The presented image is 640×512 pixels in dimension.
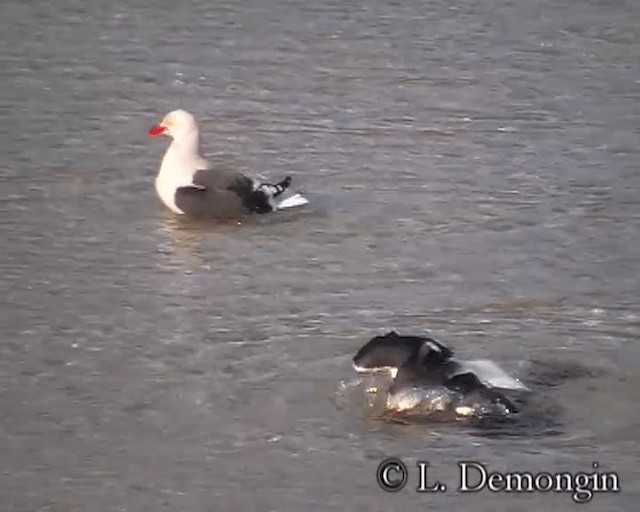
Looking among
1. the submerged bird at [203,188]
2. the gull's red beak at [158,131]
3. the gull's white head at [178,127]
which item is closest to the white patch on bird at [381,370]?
the submerged bird at [203,188]

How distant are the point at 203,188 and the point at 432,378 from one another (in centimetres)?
190

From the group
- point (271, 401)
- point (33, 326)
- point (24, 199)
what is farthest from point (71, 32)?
point (271, 401)

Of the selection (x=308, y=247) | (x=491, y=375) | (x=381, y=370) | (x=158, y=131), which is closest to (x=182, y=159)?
(x=158, y=131)

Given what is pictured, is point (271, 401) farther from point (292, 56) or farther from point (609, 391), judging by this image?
point (292, 56)

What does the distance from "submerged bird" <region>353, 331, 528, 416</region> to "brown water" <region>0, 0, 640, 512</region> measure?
0.26 feet

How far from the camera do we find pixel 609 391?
514 centimetres

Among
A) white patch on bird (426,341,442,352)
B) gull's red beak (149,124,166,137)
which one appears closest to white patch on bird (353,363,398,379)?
white patch on bird (426,341,442,352)

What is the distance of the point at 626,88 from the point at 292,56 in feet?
5.36

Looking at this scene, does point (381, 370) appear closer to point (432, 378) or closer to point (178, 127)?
point (432, 378)

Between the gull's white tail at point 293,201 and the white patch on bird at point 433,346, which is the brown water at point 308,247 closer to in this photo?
the gull's white tail at point 293,201

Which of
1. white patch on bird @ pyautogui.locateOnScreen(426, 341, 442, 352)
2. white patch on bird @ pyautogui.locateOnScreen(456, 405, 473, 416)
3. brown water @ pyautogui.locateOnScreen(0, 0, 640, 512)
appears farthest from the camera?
white patch on bird @ pyautogui.locateOnScreen(426, 341, 442, 352)

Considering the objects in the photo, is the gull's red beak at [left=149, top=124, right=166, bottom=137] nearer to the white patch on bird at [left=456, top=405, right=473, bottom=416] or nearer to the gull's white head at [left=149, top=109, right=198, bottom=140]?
the gull's white head at [left=149, top=109, right=198, bottom=140]

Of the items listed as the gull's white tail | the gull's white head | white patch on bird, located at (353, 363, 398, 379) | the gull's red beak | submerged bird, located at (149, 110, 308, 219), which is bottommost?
white patch on bird, located at (353, 363, 398, 379)

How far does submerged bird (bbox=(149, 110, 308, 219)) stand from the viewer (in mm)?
6562
